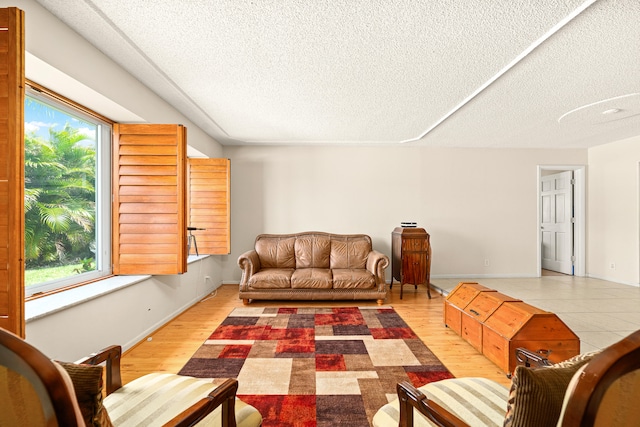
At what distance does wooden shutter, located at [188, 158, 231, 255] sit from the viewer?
454 centimetres

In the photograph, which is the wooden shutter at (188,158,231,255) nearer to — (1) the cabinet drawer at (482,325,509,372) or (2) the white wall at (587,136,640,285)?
(1) the cabinet drawer at (482,325,509,372)

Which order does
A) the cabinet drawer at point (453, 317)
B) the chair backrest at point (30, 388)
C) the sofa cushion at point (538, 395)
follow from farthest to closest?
1. the cabinet drawer at point (453, 317)
2. the sofa cushion at point (538, 395)
3. the chair backrest at point (30, 388)

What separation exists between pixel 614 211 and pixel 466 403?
5901 mm

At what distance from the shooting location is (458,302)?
3.09 meters

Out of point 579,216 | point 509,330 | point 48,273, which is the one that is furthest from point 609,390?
point 579,216

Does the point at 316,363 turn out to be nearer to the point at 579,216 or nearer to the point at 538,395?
the point at 538,395

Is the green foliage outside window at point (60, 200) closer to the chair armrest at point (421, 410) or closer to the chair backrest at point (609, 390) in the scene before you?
the chair armrest at point (421, 410)

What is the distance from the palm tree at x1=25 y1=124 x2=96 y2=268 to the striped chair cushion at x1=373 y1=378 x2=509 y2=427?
2602 mm

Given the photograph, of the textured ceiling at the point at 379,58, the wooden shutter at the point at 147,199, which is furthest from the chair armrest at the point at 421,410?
the wooden shutter at the point at 147,199

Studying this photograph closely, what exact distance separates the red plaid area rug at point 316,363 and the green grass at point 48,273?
4.14 feet

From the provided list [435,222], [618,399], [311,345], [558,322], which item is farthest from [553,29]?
[435,222]

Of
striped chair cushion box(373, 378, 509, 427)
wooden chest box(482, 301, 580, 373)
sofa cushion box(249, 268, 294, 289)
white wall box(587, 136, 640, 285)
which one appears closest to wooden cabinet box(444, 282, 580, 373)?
wooden chest box(482, 301, 580, 373)

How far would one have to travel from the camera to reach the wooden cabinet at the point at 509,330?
87.4 inches

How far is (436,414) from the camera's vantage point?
1.02 metres
